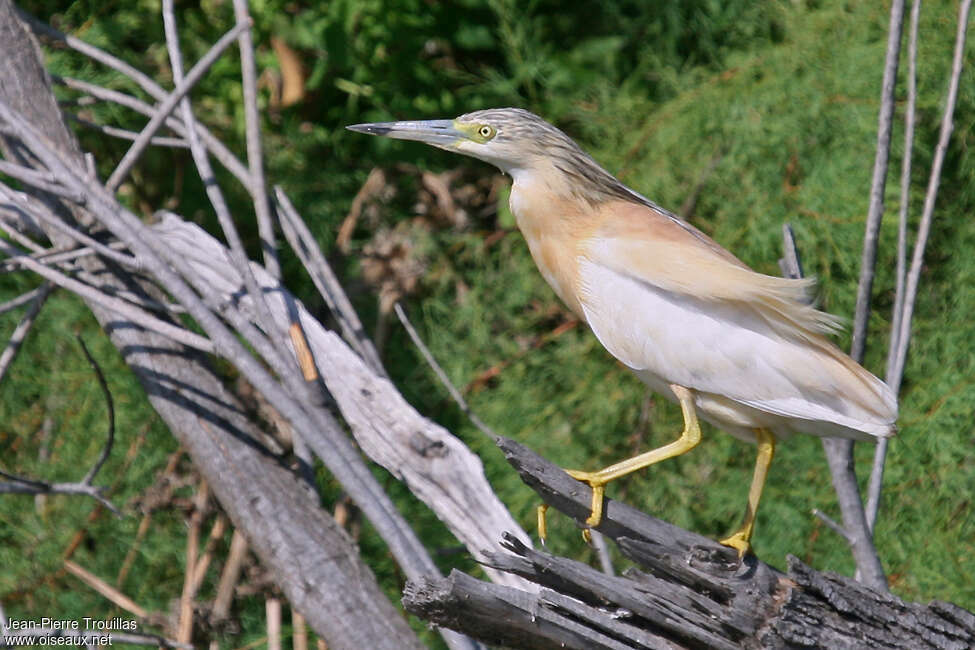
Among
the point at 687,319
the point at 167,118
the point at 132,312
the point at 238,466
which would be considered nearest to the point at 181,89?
the point at 167,118

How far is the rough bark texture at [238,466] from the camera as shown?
2506 millimetres

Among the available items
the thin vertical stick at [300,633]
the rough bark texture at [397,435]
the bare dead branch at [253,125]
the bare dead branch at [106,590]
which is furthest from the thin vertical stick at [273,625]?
the bare dead branch at [253,125]

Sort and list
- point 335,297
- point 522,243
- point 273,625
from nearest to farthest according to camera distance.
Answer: point 335,297, point 273,625, point 522,243

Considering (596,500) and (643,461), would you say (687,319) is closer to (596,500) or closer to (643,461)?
(643,461)

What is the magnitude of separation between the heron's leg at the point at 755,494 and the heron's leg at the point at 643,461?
15 cm

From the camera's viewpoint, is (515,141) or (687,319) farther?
(515,141)

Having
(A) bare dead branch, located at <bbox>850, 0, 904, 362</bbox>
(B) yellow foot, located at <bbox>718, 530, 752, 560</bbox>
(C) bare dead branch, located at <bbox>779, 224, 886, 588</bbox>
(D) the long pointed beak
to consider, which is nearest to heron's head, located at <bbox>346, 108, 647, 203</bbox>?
(D) the long pointed beak

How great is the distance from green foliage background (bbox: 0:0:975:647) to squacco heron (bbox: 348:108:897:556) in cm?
94

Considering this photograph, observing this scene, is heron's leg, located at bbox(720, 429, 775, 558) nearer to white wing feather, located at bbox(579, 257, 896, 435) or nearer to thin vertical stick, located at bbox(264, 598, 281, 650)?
white wing feather, located at bbox(579, 257, 896, 435)

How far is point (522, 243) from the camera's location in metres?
3.76

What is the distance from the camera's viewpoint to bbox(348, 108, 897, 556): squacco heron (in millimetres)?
2105

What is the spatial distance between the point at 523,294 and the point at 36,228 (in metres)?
1.51

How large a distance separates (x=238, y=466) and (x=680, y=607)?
125 cm

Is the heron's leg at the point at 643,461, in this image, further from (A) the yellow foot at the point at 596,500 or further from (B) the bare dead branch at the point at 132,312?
(B) the bare dead branch at the point at 132,312
